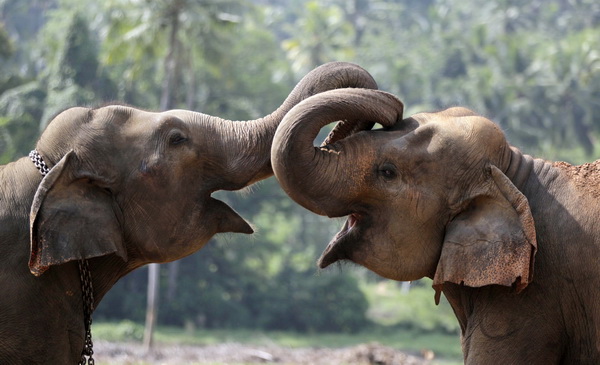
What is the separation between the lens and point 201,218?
516 centimetres

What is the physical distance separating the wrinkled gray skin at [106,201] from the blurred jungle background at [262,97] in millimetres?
15790

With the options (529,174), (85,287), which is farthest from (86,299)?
(529,174)

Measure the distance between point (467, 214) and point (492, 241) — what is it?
232 millimetres

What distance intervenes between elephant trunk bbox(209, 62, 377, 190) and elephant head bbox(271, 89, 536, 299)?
298 millimetres

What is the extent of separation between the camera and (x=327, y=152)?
4871 millimetres

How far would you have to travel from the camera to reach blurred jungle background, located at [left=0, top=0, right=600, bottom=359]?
36875 mm

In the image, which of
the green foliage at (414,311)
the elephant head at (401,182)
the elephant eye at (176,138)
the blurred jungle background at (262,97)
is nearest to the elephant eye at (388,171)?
the elephant head at (401,182)

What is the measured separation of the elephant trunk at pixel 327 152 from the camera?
470 centimetres

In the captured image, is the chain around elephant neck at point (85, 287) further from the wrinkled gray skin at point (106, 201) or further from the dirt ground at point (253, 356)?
the dirt ground at point (253, 356)

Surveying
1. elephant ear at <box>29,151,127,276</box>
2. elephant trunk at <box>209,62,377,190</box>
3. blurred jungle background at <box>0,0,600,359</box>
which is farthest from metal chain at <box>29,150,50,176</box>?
blurred jungle background at <box>0,0,600,359</box>

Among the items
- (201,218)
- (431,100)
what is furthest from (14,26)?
(201,218)

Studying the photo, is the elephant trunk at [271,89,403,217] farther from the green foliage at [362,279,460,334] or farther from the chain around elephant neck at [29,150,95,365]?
the green foliage at [362,279,460,334]

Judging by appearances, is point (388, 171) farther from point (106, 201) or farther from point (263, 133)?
point (106, 201)

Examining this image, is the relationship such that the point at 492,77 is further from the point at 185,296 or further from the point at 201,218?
the point at 201,218
